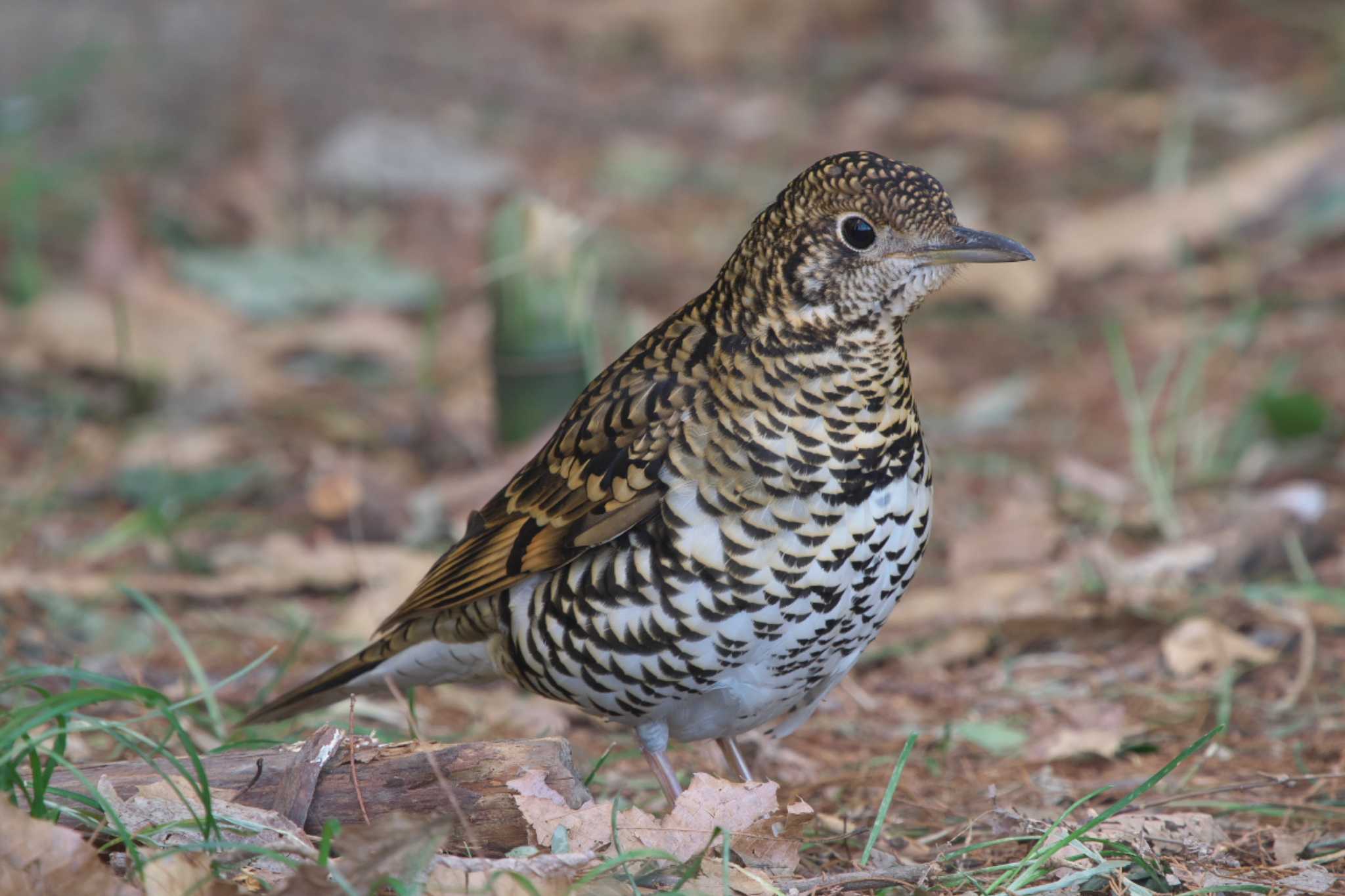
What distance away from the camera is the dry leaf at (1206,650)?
173 inches

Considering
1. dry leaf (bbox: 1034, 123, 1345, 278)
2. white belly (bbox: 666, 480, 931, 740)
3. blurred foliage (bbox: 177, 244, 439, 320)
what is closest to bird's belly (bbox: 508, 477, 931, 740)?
white belly (bbox: 666, 480, 931, 740)

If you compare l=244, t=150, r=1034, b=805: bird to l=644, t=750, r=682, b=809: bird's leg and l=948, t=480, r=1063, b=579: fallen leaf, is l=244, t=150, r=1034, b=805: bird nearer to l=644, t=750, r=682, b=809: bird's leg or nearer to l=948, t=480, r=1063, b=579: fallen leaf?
l=644, t=750, r=682, b=809: bird's leg

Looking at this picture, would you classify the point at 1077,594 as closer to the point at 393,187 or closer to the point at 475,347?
the point at 475,347

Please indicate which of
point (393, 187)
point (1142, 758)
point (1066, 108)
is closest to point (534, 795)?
point (1142, 758)

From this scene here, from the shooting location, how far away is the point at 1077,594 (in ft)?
15.6

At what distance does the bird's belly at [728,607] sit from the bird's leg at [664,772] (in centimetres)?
15

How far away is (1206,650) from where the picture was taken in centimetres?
444

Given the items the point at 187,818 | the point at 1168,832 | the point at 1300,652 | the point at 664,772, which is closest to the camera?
the point at 187,818

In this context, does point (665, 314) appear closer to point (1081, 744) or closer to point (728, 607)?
point (1081, 744)

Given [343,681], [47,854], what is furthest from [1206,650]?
[47,854]

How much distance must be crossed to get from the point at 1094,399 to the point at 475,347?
2.76 meters

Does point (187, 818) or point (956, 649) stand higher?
point (187, 818)

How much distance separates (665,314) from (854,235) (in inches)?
173

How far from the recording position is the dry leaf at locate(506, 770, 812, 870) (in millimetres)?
2873
